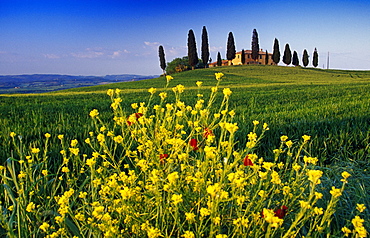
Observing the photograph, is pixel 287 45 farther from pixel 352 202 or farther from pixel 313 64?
pixel 352 202

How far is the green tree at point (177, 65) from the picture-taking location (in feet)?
220

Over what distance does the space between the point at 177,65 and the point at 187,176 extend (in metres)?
68.8

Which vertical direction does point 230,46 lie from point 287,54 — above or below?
above

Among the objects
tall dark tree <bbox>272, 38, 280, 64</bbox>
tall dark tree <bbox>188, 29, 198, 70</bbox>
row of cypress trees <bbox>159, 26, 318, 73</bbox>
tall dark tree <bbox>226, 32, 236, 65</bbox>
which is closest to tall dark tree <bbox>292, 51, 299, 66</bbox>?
row of cypress trees <bbox>159, 26, 318, 73</bbox>

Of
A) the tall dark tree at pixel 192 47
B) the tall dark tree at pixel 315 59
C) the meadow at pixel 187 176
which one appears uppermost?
the tall dark tree at pixel 192 47

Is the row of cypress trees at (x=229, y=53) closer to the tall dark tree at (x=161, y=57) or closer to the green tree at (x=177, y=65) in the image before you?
the tall dark tree at (x=161, y=57)

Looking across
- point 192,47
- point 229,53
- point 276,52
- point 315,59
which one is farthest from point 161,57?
point 315,59

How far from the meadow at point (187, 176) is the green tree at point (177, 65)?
62.0 m

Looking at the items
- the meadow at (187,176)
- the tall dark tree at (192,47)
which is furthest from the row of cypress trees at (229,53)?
the meadow at (187,176)

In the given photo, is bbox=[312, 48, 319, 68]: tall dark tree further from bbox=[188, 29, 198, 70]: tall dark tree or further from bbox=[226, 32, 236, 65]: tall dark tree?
bbox=[188, 29, 198, 70]: tall dark tree

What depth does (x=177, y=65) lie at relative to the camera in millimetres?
68938

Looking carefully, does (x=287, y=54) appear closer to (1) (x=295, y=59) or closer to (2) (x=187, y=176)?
(1) (x=295, y=59)

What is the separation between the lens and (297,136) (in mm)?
4160

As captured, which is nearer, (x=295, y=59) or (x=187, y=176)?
(x=187, y=176)
